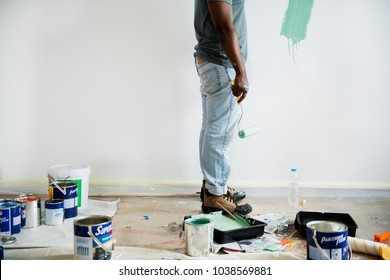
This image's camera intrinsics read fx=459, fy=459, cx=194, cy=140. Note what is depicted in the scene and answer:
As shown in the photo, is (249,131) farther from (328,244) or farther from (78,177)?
(328,244)

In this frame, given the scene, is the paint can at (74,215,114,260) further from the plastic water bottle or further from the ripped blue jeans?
the plastic water bottle

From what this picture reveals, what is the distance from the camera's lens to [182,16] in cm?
245

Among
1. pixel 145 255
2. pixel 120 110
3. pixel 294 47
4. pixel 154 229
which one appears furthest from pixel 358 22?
pixel 145 255

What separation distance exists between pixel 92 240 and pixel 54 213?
2.01 feet

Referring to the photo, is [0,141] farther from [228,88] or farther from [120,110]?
[228,88]

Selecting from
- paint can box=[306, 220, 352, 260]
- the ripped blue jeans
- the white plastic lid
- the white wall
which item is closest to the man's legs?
the ripped blue jeans

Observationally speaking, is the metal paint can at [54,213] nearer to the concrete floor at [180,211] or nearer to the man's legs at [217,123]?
the concrete floor at [180,211]

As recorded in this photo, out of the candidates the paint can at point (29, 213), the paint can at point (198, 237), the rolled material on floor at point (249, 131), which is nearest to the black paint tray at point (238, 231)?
the paint can at point (198, 237)

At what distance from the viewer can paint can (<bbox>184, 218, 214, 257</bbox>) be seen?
61.5 inches

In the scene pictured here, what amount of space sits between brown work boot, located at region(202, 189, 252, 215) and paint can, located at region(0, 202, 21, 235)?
818 millimetres

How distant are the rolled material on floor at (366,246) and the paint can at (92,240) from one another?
0.86 metres

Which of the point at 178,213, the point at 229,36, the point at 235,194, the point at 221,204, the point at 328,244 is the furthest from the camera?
the point at 235,194

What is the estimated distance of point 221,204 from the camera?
6.82ft

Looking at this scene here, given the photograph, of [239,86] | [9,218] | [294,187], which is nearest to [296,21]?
[239,86]
